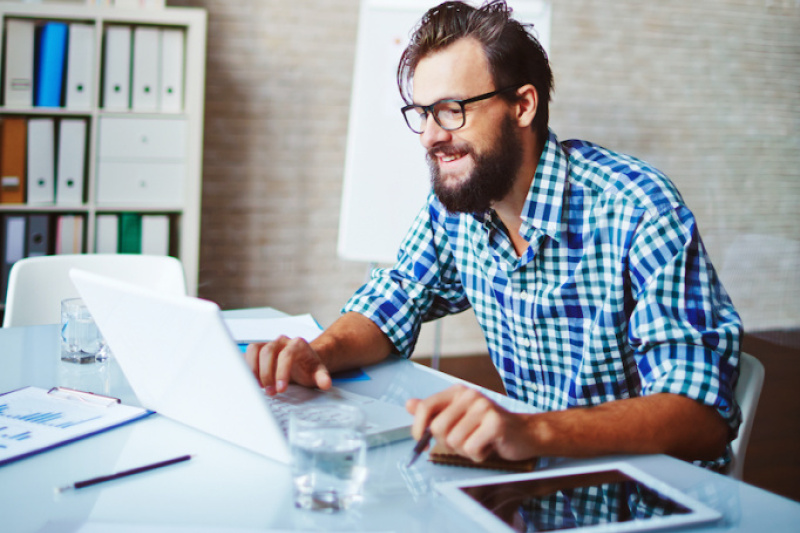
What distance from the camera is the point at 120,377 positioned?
1205 millimetres

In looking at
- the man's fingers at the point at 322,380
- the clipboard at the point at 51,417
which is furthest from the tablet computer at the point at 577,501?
the clipboard at the point at 51,417

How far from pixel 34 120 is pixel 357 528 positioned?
257 centimetres

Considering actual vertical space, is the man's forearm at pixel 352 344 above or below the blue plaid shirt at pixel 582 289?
below

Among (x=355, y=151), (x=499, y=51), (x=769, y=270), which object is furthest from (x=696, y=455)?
(x=769, y=270)

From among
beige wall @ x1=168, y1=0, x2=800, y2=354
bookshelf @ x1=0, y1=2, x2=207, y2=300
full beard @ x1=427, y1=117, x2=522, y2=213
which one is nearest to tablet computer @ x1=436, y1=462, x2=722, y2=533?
full beard @ x1=427, y1=117, x2=522, y2=213

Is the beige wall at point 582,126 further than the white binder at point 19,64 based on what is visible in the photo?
Yes

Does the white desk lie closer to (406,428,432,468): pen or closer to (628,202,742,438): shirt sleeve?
(406,428,432,468): pen

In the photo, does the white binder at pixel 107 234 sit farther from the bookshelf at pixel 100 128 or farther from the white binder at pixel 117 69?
the white binder at pixel 117 69

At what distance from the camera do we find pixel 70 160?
2844mm

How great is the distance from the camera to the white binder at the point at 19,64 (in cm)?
271

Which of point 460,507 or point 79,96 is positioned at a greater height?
point 79,96

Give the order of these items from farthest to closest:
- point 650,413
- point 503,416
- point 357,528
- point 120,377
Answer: point 120,377, point 650,413, point 503,416, point 357,528

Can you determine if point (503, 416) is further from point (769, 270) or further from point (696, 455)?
point (769, 270)

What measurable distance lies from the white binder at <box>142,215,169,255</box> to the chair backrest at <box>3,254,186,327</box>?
101cm
